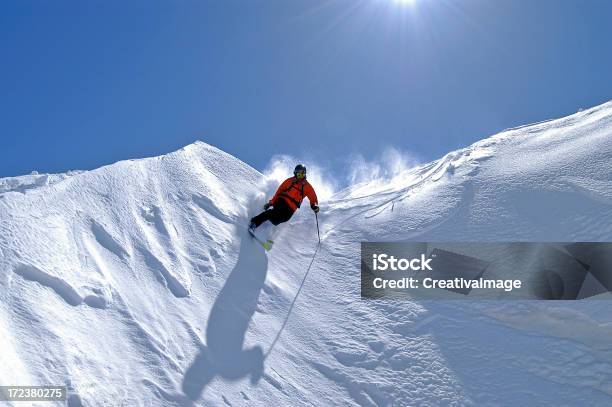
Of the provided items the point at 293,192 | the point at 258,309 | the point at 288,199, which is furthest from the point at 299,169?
the point at 258,309

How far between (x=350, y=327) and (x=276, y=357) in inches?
48.2

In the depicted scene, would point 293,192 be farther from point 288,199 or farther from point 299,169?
point 299,169

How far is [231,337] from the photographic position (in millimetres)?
6484

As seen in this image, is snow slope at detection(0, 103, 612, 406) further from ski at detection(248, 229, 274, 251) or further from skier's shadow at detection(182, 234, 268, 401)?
ski at detection(248, 229, 274, 251)

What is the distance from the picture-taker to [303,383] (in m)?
6.08

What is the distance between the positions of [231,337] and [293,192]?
4.29 m

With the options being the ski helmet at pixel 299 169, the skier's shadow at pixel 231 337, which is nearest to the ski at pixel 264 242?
the skier's shadow at pixel 231 337

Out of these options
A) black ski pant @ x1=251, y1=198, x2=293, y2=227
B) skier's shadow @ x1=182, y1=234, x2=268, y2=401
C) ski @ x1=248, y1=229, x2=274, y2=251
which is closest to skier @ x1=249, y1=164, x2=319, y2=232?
black ski pant @ x1=251, y1=198, x2=293, y2=227

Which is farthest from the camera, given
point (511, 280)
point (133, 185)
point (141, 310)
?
point (133, 185)

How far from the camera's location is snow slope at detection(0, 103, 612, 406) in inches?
218

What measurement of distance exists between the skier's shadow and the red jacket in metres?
2.13

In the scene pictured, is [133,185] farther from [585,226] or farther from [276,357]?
[585,226]

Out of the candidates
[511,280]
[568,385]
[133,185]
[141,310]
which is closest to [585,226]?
[511,280]

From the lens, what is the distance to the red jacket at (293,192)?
10211mm
